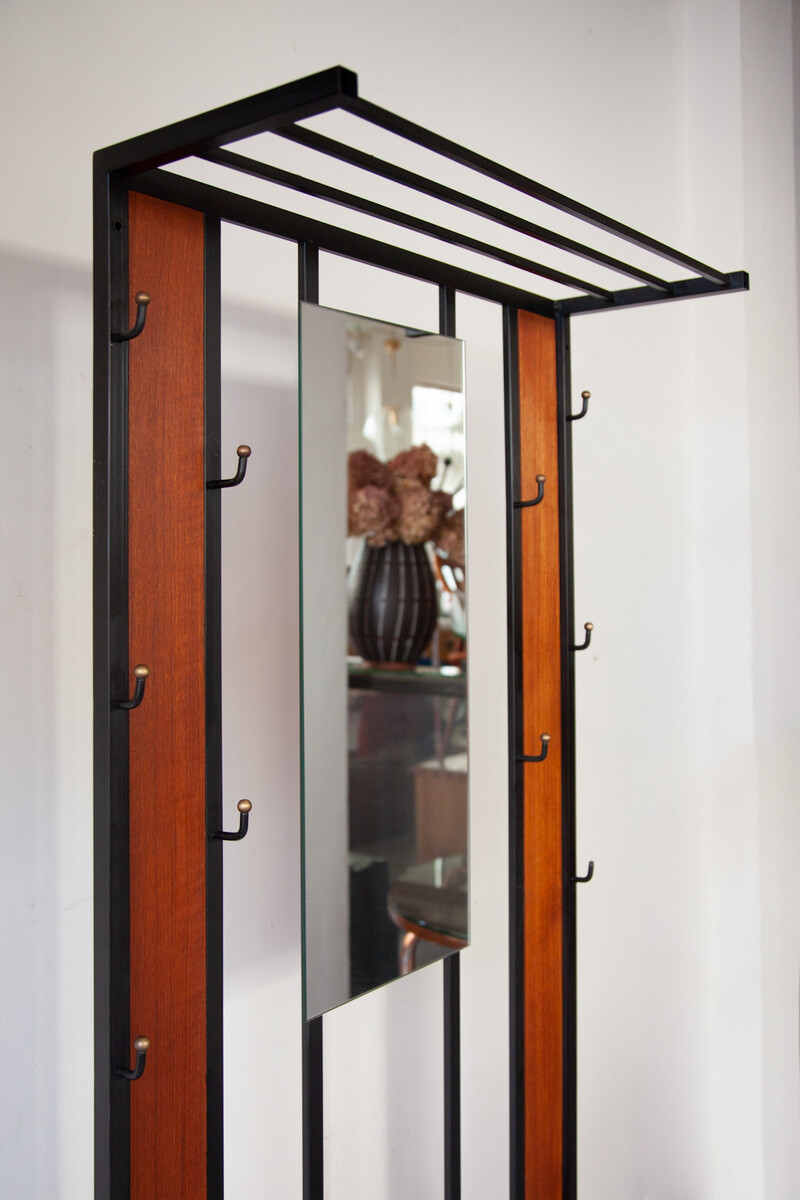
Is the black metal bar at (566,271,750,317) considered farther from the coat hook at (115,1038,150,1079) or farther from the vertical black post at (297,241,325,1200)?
the coat hook at (115,1038,150,1079)

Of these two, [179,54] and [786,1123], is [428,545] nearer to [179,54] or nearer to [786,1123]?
[179,54]

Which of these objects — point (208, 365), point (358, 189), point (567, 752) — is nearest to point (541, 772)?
point (567, 752)

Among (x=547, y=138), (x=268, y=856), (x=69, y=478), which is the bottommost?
(x=268, y=856)

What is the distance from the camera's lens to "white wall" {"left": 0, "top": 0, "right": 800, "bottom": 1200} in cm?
148

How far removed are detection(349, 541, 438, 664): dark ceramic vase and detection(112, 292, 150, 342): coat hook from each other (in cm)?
38

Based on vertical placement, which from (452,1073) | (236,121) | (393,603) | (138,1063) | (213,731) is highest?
(236,121)

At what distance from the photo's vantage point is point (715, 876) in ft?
7.29

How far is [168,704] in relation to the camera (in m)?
0.91

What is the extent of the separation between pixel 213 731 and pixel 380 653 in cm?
28

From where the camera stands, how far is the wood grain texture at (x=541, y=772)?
4.53 ft

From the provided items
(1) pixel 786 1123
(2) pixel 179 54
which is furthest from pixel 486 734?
(1) pixel 786 1123

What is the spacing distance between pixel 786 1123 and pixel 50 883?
1.86m

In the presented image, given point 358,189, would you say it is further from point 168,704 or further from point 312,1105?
point 312,1105

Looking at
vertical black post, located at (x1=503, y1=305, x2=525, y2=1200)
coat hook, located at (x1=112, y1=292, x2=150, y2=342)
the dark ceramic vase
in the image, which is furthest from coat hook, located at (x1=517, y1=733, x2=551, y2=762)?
coat hook, located at (x1=112, y1=292, x2=150, y2=342)
